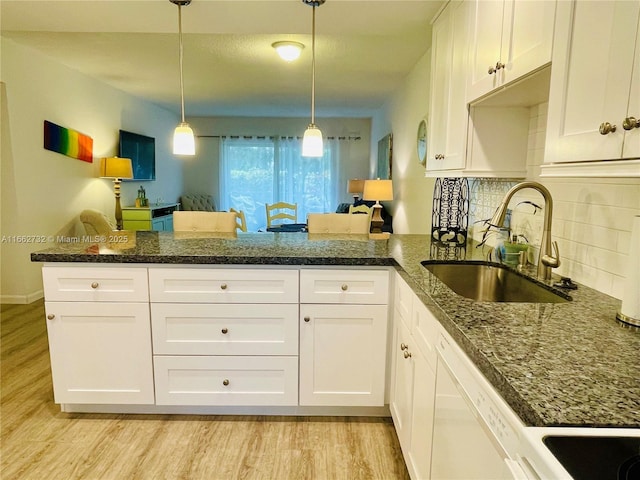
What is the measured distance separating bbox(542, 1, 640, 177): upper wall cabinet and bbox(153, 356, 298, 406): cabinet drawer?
1534mm

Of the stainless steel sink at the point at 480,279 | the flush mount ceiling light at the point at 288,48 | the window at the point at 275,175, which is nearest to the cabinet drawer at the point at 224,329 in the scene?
the stainless steel sink at the point at 480,279

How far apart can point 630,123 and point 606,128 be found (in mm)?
67

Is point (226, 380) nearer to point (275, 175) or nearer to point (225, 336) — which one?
point (225, 336)

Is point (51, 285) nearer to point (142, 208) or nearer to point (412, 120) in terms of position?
point (412, 120)

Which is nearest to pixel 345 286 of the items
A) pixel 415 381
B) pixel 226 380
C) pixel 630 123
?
pixel 415 381

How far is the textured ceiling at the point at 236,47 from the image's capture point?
2355 millimetres

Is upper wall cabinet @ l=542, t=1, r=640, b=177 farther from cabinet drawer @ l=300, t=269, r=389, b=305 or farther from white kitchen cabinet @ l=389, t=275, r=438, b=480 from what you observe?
cabinet drawer @ l=300, t=269, r=389, b=305

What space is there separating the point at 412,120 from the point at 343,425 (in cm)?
340

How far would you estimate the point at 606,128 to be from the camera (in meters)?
0.93

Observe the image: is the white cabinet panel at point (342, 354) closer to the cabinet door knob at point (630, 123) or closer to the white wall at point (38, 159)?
the cabinet door knob at point (630, 123)

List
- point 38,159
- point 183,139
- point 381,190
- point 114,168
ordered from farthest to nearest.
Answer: point 114,168
point 381,190
point 38,159
point 183,139

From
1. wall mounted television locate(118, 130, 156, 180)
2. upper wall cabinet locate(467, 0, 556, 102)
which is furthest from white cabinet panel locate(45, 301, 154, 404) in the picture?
wall mounted television locate(118, 130, 156, 180)

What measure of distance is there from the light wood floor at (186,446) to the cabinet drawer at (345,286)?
0.67 meters

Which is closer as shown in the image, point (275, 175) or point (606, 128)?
point (606, 128)
